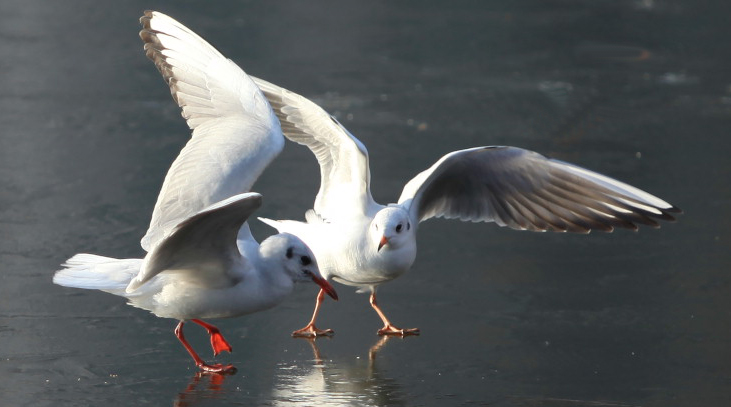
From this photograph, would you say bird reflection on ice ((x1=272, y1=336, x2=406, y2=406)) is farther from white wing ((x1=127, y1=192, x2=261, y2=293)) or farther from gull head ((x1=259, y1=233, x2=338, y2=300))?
white wing ((x1=127, y1=192, x2=261, y2=293))

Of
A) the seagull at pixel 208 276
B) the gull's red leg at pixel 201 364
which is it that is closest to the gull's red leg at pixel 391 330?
the seagull at pixel 208 276

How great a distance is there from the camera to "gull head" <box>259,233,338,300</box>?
5.32m

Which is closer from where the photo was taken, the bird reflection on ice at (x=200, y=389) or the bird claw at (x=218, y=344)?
the bird reflection on ice at (x=200, y=389)

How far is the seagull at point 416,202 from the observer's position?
6.24 metres

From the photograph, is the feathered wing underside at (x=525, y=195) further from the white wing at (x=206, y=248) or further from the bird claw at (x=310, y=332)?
the white wing at (x=206, y=248)

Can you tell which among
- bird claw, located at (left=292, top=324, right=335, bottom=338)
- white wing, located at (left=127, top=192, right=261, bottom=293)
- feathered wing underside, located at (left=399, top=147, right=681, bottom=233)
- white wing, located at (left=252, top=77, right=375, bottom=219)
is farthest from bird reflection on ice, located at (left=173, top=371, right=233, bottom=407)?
feathered wing underside, located at (left=399, top=147, right=681, bottom=233)

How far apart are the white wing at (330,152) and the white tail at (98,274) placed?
1.73 m

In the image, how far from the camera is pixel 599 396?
5082mm

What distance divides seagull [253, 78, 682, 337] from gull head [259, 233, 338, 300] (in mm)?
697

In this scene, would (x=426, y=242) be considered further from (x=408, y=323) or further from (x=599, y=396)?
(x=599, y=396)

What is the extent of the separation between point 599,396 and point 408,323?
56.8 inches

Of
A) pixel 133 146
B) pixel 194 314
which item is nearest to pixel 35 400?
pixel 194 314

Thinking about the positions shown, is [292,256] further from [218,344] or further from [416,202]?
[416,202]

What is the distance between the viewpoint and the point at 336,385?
205 inches
